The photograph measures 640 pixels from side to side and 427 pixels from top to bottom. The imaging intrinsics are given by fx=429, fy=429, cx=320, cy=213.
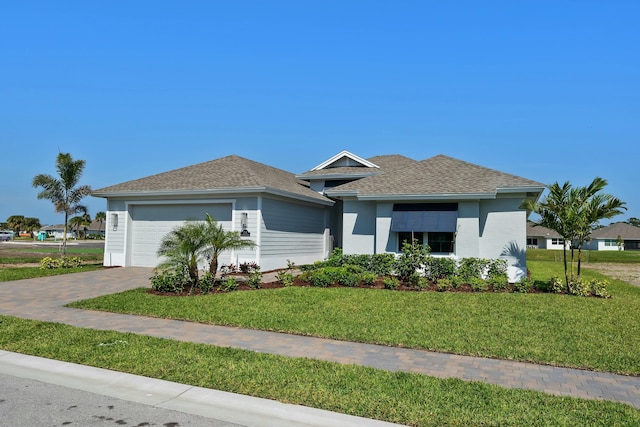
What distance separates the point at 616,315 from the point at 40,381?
35.5 ft

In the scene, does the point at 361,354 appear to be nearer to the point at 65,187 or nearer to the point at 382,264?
the point at 382,264

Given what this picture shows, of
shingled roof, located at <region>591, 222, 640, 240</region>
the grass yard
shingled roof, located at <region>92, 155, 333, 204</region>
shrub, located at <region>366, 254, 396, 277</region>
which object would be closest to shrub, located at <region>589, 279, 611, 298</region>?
shrub, located at <region>366, 254, 396, 277</region>

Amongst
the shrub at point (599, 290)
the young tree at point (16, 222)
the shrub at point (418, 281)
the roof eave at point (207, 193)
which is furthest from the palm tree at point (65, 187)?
the young tree at point (16, 222)

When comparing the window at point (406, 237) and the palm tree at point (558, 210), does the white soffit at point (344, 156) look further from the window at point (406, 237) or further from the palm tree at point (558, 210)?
the palm tree at point (558, 210)

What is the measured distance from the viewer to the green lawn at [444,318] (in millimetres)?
6863

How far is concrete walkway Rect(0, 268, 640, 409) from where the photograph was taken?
5.42m

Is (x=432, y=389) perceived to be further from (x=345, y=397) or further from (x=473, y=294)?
(x=473, y=294)

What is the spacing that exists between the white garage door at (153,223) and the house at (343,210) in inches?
1.7

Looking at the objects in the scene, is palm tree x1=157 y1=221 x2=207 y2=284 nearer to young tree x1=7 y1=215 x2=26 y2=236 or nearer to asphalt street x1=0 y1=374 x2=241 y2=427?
asphalt street x1=0 y1=374 x2=241 y2=427

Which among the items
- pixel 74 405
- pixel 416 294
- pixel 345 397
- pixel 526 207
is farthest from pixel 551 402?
pixel 526 207

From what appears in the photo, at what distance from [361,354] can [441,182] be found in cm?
1132

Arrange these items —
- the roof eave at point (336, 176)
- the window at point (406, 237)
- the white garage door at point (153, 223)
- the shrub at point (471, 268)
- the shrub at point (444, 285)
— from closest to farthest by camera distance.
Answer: the shrub at point (444, 285) < the shrub at point (471, 268) < the window at point (406, 237) < the white garage door at point (153, 223) < the roof eave at point (336, 176)

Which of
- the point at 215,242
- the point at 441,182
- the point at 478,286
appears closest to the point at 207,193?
the point at 215,242

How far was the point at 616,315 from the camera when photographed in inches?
371
